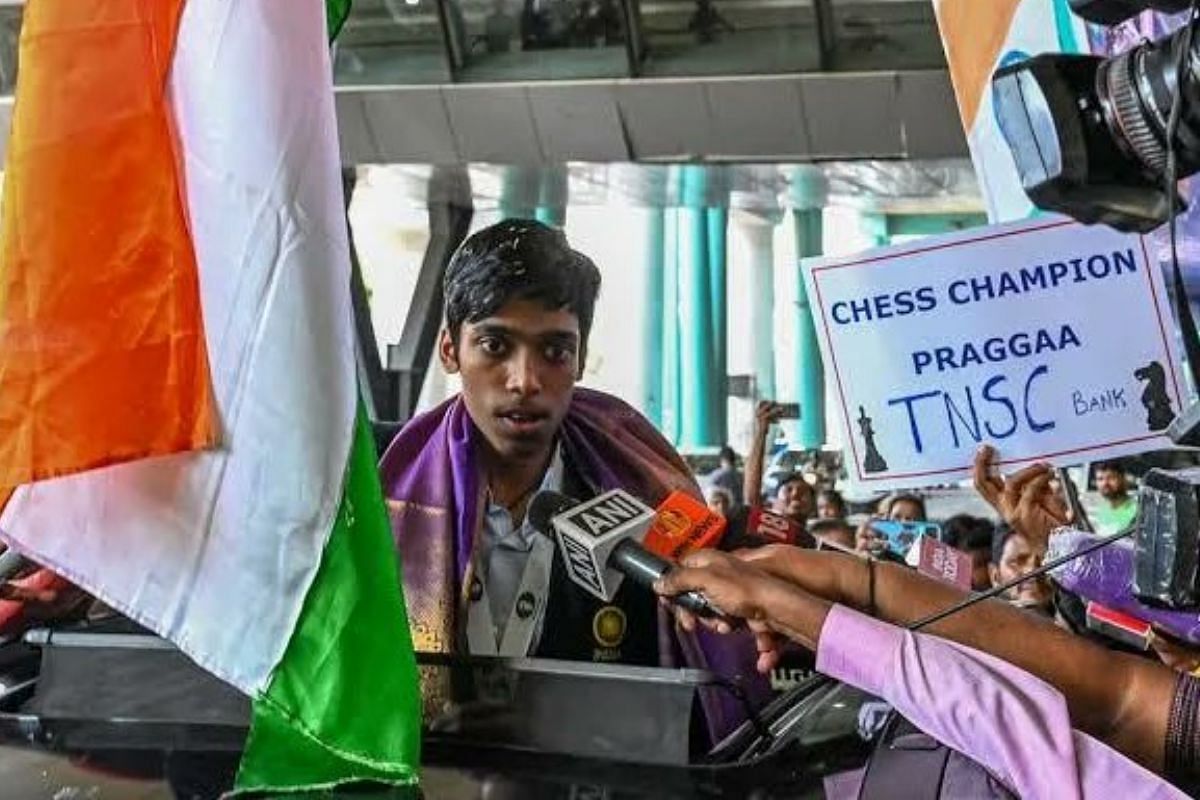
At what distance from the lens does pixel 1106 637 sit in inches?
77.5

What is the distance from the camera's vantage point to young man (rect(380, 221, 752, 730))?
7.20 feet

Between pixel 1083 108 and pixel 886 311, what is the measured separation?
47.6 inches

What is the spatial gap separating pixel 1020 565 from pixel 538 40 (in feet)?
20.4

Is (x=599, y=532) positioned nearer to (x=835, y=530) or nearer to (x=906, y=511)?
(x=835, y=530)

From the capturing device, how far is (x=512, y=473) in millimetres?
2344

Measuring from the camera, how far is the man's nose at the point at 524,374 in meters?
2.25

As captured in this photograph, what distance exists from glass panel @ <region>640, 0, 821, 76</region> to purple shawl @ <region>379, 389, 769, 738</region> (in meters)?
6.44

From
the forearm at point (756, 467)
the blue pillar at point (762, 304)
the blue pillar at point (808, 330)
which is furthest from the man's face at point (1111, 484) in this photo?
the blue pillar at point (762, 304)

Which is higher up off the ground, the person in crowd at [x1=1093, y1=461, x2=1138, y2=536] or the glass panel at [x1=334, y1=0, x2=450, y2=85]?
the glass panel at [x1=334, y1=0, x2=450, y2=85]

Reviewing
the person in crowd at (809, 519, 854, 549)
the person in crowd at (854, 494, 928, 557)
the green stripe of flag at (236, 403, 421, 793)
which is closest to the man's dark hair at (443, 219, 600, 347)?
the green stripe of flag at (236, 403, 421, 793)

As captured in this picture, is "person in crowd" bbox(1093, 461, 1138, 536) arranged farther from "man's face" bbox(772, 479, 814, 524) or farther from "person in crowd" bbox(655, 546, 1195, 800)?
"person in crowd" bbox(655, 546, 1195, 800)

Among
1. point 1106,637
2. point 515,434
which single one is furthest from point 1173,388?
point 515,434

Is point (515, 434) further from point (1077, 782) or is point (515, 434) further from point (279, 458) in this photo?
point (1077, 782)

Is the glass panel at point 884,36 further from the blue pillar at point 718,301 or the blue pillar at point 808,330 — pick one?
the blue pillar at point 718,301
